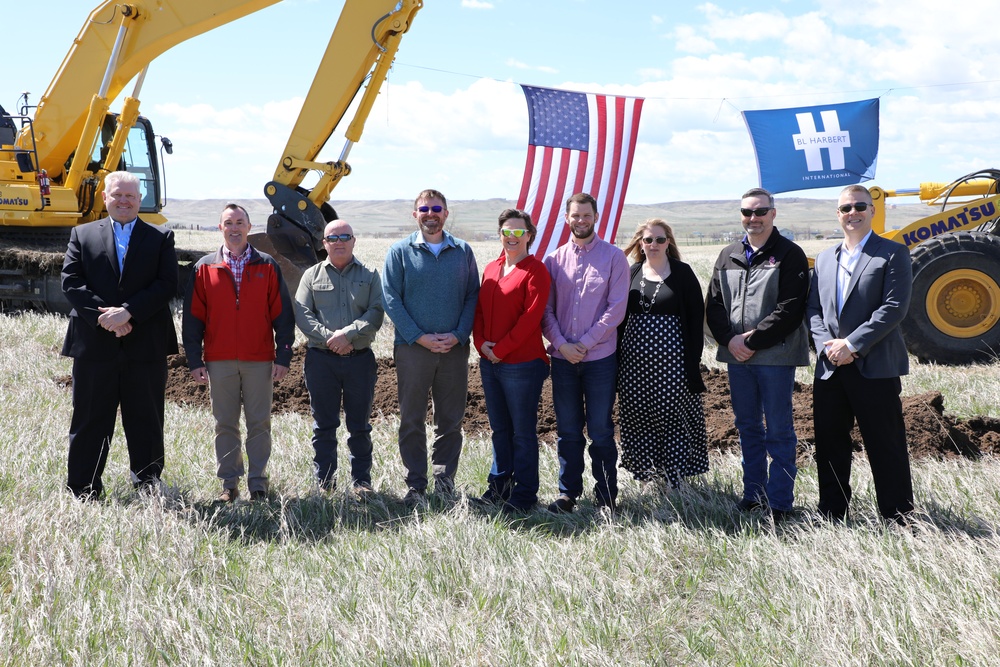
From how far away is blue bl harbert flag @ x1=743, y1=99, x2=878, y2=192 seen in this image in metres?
10.7

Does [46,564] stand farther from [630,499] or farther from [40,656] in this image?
[630,499]

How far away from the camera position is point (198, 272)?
17.5ft

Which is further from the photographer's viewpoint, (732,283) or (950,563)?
(732,283)

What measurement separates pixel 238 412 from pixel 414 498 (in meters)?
1.22

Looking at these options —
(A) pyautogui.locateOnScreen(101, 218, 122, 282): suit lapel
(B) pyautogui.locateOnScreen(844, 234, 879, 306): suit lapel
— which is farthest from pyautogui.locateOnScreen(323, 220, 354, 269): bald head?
(B) pyautogui.locateOnScreen(844, 234, 879, 306): suit lapel

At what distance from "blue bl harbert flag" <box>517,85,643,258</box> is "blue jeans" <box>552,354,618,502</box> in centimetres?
547

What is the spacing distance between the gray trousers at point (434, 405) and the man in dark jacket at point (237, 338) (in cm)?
72

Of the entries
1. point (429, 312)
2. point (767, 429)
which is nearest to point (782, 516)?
point (767, 429)

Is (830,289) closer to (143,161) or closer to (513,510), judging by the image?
(513,510)

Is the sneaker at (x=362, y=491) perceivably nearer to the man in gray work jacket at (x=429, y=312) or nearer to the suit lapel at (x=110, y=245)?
the man in gray work jacket at (x=429, y=312)

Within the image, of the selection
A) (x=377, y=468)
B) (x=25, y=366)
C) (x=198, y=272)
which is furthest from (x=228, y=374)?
(x=25, y=366)

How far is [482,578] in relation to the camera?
13.3 feet

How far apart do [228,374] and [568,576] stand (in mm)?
2480

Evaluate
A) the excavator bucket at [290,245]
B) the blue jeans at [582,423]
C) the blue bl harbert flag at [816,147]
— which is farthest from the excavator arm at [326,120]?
the blue jeans at [582,423]
